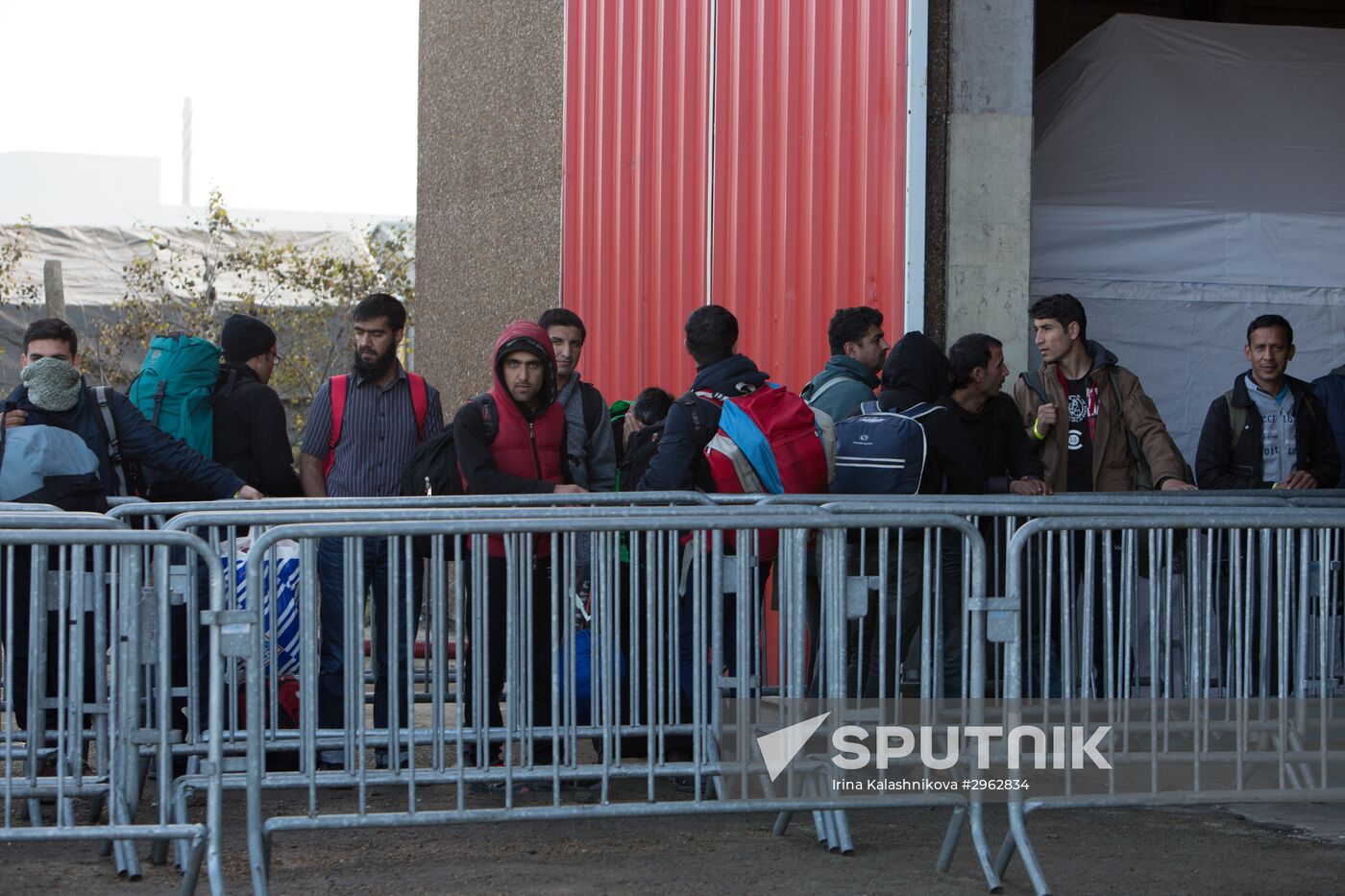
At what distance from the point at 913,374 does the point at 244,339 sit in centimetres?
298

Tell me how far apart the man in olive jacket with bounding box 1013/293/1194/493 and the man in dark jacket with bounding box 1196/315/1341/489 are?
18.9 inches

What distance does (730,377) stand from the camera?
21.7 ft

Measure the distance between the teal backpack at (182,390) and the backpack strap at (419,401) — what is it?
2.84ft

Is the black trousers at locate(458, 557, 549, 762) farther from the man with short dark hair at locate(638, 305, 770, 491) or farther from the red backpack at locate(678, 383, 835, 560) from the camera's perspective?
the red backpack at locate(678, 383, 835, 560)

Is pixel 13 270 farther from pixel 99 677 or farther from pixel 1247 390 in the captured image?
pixel 99 677

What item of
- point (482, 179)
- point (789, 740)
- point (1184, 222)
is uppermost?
point (482, 179)

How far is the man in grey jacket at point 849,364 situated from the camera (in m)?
7.55

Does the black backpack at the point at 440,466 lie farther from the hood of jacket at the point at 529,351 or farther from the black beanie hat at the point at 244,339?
the black beanie hat at the point at 244,339

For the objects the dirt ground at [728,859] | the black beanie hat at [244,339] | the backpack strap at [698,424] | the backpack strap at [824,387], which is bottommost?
the dirt ground at [728,859]

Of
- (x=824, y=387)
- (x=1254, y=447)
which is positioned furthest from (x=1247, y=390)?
(x=824, y=387)

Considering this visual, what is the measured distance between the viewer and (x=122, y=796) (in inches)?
192

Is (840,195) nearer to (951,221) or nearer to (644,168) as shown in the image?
(951,221)

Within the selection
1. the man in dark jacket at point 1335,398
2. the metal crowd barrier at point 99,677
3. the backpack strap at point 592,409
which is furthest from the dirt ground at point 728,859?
the man in dark jacket at point 1335,398

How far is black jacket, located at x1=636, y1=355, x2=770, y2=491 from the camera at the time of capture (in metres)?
6.55
